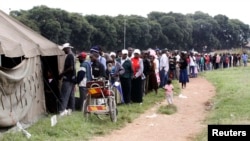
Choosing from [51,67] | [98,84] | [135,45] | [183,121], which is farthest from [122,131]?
[135,45]

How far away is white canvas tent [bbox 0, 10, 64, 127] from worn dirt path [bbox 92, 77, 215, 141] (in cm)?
178

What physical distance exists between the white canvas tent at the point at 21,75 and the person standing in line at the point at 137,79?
8.29 ft

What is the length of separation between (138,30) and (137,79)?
5362 cm

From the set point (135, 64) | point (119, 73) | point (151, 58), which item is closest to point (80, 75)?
point (119, 73)

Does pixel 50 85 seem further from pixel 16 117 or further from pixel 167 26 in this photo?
pixel 167 26

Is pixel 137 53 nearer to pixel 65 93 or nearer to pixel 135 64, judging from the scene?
pixel 135 64

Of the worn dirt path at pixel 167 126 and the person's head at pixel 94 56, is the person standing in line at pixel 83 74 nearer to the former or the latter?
the person's head at pixel 94 56

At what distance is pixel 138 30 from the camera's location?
67438 mm

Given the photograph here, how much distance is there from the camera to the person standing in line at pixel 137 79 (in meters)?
Result: 13.8

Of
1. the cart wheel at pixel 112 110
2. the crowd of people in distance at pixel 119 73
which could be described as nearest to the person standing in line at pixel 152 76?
the crowd of people in distance at pixel 119 73

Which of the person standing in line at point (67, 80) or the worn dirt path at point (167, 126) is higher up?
the person standing in line at point (67, 80)

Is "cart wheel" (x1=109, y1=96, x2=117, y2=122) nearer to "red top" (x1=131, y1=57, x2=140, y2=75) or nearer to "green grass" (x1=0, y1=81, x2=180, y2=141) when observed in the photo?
"green grass" (x1=0, y1=81, x2=180, y2=141)

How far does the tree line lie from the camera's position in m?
51.9

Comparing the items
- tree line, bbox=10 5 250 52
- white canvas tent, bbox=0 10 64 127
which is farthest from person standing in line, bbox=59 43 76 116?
tree line, bbox=10 5 250 52
